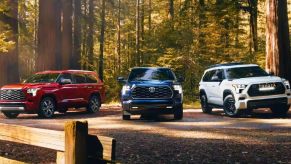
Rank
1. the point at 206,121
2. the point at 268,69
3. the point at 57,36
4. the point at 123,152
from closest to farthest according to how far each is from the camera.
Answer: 1. the point at 123,152
2. the point at 206,121
3. the point at 268,69
4. the point at 57,36

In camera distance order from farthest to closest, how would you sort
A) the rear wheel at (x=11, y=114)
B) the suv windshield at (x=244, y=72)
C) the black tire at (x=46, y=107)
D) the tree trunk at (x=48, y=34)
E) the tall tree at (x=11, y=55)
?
the tree trunk at (x=48, y=34) → the tall tree at (x=11, y=55) → the rear wheel at (x=11, y=114) → the black tire at (x=46, y=107) → the suv windshield at (x=244, y=72)

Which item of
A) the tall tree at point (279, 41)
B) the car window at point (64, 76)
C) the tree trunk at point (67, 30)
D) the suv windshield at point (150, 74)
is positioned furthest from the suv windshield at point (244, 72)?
the tree trunk at point (67, 30)

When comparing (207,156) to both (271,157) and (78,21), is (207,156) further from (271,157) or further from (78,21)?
(78,21)

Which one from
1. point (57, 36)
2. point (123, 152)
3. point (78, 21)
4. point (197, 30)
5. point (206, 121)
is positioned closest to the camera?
point (123, 152)

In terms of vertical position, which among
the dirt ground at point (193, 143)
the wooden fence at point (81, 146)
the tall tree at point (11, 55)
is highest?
the tall tree at point (11, 55)

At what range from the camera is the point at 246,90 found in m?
14.9

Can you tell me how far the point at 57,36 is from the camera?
22.7 m

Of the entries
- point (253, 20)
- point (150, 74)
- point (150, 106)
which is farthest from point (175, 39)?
point (150, 106)

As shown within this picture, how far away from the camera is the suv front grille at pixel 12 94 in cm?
1638

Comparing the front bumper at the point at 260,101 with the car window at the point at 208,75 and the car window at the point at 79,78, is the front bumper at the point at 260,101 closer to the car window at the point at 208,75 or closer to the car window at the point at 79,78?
the car window at the point at 208,75

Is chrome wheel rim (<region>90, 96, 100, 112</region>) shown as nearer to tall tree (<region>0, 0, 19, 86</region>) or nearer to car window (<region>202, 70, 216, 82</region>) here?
car window (<region>202, 70, 216, 82</region>)

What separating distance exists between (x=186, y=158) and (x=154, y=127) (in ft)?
16.2

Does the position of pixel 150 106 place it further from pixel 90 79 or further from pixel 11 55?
pixel 11 55

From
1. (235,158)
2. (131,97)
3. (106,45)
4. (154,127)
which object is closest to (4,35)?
(131,97)
